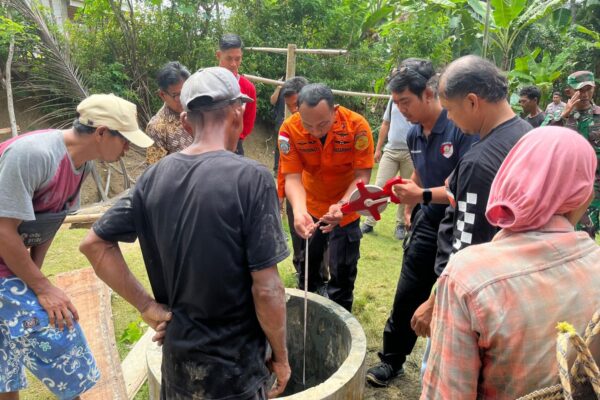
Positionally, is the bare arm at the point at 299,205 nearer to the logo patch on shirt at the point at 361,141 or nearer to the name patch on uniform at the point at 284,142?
the name patch on uniform at the point at 284,142

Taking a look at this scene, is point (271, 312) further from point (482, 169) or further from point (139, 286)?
point (482, 169)

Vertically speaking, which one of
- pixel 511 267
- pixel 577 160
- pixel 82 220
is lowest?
pixel 82 220

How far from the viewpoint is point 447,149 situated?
2404 mm

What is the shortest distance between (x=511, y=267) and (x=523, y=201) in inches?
6.3

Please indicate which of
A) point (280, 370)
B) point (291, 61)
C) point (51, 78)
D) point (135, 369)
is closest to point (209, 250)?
point (280, 370)

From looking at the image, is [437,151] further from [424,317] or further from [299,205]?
[299,205]

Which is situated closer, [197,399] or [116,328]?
[197,399]

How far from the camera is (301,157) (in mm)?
3254

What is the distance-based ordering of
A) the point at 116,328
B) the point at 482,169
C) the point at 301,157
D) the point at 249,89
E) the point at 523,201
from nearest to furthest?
the point at 523,201 < the point at 482,169 < the point at 301,157 < the point at 116,328 < the point at 249,89

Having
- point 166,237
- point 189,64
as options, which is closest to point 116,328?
point 166,237

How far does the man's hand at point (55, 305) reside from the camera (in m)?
1.97

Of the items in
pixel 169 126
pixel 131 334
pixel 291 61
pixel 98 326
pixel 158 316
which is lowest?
pixel 131 334

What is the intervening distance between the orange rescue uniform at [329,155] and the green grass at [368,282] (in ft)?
3.12

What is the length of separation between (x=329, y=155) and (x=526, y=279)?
6.92 feet
